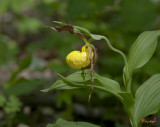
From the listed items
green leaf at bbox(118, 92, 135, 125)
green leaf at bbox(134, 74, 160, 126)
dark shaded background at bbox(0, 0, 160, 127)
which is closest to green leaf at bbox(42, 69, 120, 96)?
green leaf at bbox(118, 92, 135, 125)

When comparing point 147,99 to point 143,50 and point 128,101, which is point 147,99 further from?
point 143,50

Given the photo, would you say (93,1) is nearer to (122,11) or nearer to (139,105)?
(122,11)

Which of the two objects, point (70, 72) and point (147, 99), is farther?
point (70, 72)

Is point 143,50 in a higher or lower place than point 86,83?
higher

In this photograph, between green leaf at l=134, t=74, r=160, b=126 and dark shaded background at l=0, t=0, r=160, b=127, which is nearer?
green leaf at l=134, t=74, r=160, b=126

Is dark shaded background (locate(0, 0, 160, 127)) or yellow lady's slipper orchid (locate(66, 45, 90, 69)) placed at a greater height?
yellow lady's slipper orchid (locate(66, 45, 90, 69))

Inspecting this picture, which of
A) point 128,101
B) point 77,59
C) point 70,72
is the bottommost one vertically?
point 70,72

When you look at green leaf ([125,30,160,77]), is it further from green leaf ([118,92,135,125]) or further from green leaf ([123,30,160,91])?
green leaf ([118,92,135,125])

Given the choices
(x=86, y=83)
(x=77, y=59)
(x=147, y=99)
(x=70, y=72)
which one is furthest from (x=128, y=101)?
(x=70, y=72)

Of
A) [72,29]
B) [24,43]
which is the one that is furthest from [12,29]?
[72,29]
